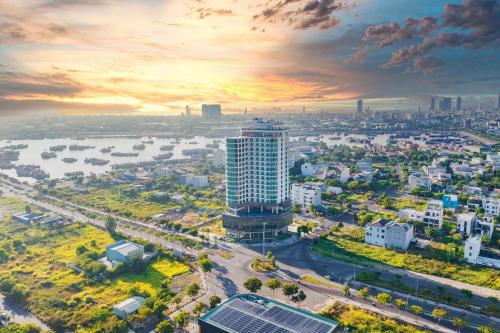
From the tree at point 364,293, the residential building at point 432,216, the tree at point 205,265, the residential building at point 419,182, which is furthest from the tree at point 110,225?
the residential building at point 419,182

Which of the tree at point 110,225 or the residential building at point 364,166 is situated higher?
the residential building at point 364,166

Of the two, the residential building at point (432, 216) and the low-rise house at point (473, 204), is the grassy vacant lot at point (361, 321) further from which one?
the low-rise house at point (473, 204)

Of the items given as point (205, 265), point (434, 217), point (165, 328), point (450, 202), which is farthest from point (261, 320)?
point (450, 202)

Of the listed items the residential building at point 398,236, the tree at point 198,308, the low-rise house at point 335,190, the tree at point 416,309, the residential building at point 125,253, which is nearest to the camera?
the tree at point 416,309

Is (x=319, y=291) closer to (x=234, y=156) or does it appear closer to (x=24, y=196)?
(x=234, y=156)

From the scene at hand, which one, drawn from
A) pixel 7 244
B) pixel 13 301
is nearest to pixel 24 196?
pixel 7 244

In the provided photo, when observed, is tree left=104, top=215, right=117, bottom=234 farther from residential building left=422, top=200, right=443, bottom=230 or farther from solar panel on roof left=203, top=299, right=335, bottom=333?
residential building left=422, top=200, right=443, bottom=230

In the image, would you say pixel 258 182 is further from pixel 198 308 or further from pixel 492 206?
pixel 492 206
